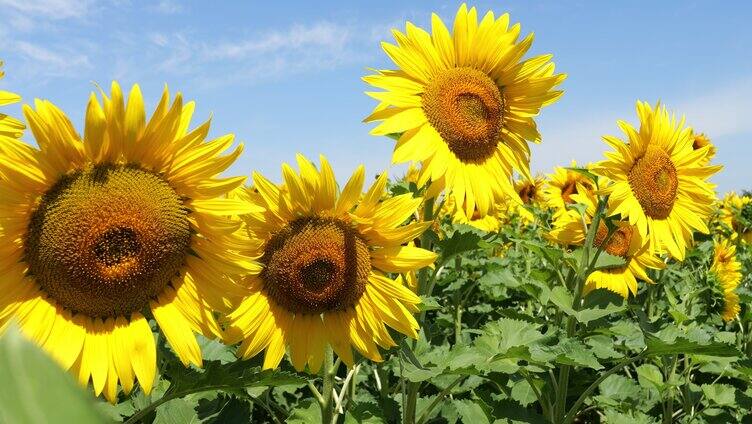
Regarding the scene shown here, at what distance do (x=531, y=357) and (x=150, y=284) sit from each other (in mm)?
1500

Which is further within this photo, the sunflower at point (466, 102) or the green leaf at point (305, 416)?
the sunflower at point (466, 102)

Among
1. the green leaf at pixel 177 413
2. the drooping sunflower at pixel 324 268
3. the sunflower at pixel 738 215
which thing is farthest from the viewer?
the sunflower at pixel 738 215

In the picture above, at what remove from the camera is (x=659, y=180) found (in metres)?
4.21

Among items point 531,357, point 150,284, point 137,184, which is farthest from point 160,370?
point 531,357

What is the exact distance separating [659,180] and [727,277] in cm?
282

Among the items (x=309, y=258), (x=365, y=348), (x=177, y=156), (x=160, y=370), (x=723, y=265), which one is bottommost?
(x=160, y=370)

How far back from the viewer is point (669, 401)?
4.50 metres

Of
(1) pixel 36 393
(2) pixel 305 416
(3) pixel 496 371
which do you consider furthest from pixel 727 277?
(1) pixel 36 393

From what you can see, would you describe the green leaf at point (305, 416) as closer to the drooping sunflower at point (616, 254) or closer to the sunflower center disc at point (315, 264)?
the sunflower center disc at point (315, 264)

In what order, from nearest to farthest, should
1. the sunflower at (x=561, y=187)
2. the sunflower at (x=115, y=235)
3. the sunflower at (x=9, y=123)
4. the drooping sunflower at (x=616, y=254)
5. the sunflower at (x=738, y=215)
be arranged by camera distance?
the sunflower at (x=115, y=235) < the sunflower at (x=9, y=123) < the drooping sunflower at (x=616, y=254) < the sunflower at (x=561, y=187) < the sunflower at (x=738, y=215)

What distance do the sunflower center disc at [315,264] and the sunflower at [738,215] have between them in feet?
24.2

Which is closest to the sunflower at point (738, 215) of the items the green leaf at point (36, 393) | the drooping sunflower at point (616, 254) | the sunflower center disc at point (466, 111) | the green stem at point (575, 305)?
the drooping sunflower at point (616, 254)

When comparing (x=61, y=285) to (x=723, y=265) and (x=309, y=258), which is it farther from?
(x=723, y=265)

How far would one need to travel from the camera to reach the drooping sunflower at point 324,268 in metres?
2.46
